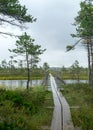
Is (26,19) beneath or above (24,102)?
above

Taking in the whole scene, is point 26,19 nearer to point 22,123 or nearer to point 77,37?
point 22,123

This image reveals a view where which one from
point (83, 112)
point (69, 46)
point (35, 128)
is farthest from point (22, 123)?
point (69, 46)

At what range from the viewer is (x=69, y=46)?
3028 centimetres

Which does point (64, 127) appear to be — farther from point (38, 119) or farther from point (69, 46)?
point (69, 46)

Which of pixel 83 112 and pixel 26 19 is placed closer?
pixel 83 112

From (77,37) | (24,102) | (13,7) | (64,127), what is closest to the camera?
(64,127)

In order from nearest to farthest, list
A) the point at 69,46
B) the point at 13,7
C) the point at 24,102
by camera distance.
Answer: the point at 24,102 < the point at 13,7 < the point at 69,46

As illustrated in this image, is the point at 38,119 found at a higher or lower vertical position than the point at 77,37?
lower

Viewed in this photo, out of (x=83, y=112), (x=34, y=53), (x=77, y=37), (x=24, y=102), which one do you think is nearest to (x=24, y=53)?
(x=34, y=53)

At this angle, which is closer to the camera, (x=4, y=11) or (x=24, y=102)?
(x=24, y=102)

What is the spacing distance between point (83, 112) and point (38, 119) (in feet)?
5.76

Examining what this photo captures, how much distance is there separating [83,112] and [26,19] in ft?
25.9

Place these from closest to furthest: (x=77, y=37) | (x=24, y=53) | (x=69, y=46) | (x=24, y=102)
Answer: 1. (x=24, y=102)
2. (x=69, y=46)
3. (x=77, y=37)
4. (x=24, y=53)

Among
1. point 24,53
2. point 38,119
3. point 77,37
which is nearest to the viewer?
point 38,119
